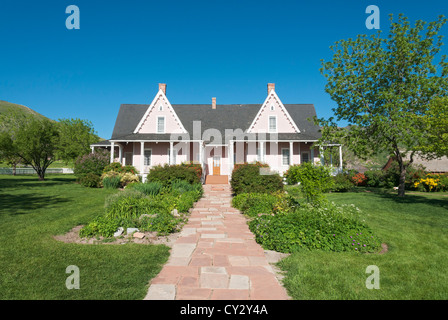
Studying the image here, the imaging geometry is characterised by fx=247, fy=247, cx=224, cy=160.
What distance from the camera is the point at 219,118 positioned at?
1033 inches

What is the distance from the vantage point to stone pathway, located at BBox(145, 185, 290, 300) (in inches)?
138

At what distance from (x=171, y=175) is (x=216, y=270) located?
1097cm

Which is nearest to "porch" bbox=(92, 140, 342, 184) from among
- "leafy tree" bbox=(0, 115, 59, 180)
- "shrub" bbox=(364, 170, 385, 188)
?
"shrub" bbox=(364, 170, 385, 188)

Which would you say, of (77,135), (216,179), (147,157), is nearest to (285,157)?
(216,179)

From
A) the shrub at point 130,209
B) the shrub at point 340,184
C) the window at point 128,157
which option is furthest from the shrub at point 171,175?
the window at point 128,157

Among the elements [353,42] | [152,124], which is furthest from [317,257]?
[152,124]

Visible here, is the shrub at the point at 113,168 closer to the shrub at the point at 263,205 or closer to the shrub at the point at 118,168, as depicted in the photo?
the shrub at the point at 118,168

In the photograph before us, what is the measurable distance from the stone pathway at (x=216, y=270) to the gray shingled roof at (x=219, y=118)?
16.8m

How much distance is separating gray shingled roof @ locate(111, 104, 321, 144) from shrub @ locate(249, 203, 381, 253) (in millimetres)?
16722

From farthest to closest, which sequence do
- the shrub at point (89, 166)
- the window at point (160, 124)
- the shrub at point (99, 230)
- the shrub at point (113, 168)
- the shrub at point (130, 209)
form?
1. the window at point (160, 124)
2. the shrub at point (89, 166)
3. the shrub at point (113, 168)
4. the shrub at point (130, 209)
5. the shrub at point (99, 230)

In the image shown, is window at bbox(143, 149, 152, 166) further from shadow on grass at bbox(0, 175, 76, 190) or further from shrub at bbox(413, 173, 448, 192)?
shrub at bbox(413, 173, 448, 192)

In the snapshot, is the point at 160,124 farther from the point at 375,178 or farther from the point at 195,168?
the point at 375,178

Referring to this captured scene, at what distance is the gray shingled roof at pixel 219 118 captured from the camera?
24.6 meters
